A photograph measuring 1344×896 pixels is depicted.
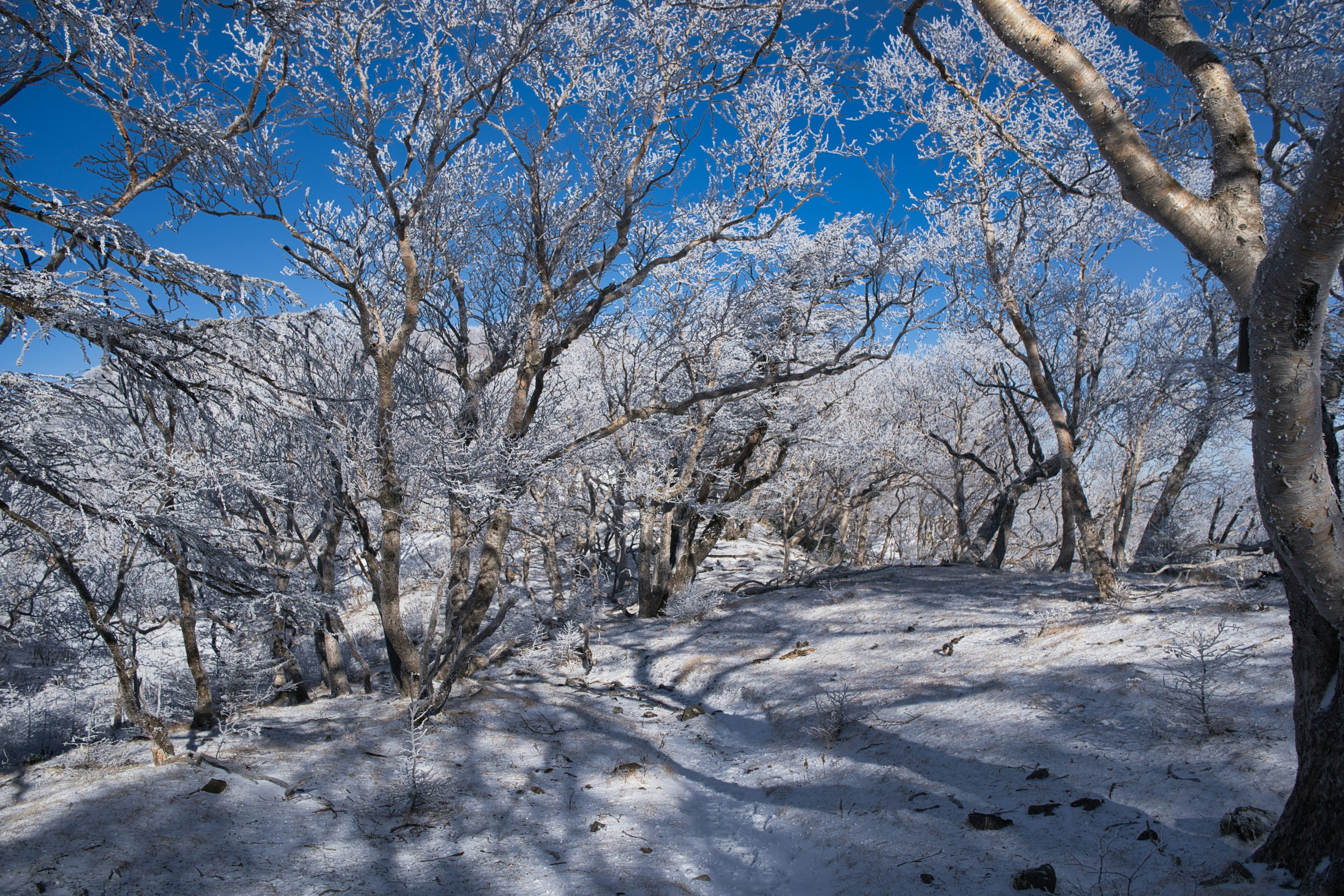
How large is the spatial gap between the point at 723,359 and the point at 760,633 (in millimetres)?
4837

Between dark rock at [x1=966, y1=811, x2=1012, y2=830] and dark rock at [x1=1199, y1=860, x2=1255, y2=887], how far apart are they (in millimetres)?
946

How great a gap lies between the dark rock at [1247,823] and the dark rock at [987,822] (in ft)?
3.01

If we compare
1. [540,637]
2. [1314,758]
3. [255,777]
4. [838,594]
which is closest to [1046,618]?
[838,594]

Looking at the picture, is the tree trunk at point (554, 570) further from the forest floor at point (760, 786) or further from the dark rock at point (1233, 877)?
the dark rock at point (1233, 877)

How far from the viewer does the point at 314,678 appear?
1171 cm

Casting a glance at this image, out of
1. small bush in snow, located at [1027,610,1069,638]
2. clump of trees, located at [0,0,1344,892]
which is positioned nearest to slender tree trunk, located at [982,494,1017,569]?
clump of trees, located at [0,0,1344,892]

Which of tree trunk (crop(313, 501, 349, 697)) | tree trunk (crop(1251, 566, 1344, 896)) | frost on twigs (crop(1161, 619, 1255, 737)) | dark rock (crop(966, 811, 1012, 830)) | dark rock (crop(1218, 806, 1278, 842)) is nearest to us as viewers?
tree trunk (crop(1251, 566, 1344, 896))

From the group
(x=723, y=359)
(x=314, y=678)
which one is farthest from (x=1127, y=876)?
(x=314, y=678)

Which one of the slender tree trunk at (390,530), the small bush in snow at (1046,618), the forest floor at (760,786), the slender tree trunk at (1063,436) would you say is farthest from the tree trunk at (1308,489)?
the slender tree trunk at (390,530)

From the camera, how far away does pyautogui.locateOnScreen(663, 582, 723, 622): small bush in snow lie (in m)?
10.4

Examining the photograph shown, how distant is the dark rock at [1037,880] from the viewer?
289 cm

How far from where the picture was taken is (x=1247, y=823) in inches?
114

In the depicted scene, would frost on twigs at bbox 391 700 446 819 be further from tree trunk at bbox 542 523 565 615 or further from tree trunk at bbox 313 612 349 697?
tree trunk at bbox 542 523 565 615

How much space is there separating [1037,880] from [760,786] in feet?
7.69
